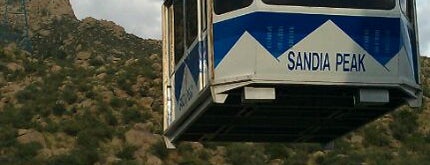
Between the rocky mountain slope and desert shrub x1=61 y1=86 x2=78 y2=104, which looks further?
desert shrub x1=61 y1=86 x2=78 y2=104

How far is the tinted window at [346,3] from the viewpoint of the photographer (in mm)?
11867

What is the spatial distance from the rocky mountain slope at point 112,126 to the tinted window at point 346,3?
1948cm

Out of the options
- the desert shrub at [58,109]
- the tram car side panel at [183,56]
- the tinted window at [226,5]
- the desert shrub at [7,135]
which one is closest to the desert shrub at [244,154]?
the desert shrub at [58,109]

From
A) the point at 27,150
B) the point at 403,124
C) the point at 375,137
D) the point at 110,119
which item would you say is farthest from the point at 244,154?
the point at 403,124

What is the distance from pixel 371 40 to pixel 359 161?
20.2 metres

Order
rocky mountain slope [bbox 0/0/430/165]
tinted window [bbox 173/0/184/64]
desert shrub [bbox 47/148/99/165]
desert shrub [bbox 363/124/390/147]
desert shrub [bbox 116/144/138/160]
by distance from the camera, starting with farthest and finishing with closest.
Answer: desert shrub [bbox 363/124/390/147] < rocky mountain slope [bbox 0/0/430/165] < desert shrub [bbox 116/144/138/160] < desert shrub [bbox 47/148/99/165] < tinted window [bbox 173/0/184/64]

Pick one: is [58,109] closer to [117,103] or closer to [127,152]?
[117,103]

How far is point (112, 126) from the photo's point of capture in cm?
3659

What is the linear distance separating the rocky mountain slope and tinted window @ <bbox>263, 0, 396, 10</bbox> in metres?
19.5

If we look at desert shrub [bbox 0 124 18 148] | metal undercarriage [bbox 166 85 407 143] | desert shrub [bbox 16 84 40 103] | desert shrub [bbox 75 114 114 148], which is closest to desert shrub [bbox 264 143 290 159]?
desert shrub [bbox 75 114 114 148]

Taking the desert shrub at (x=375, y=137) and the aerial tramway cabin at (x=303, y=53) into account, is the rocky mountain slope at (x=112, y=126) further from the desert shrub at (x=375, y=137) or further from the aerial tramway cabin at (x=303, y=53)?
the aerial tramway cabin at (x=303, y=53)

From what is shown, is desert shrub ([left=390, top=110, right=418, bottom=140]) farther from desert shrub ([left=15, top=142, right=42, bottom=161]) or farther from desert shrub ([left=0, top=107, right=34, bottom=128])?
desert shrub ([left=0, top=107, right=34, bottom=128])

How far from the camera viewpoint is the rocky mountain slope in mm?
32688

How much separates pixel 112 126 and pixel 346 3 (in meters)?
25.3
